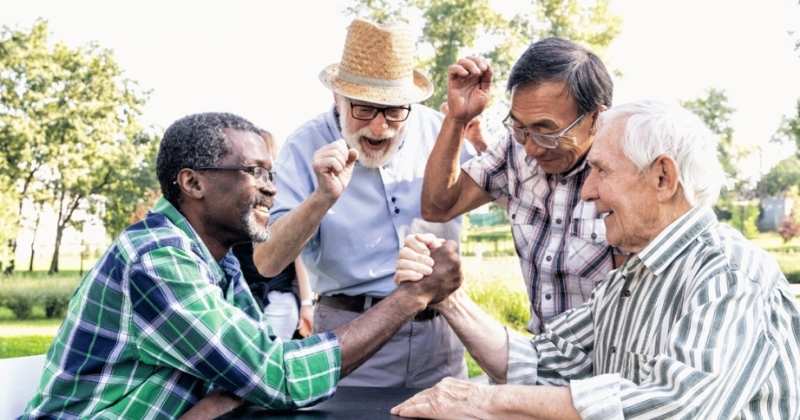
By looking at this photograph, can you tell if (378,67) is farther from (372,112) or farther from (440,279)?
(440,279)

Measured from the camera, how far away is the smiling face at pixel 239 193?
8.06 ft

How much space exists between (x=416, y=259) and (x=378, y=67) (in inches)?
39.9

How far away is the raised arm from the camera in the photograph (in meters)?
2.99

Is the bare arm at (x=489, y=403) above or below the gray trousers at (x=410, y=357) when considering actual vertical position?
above

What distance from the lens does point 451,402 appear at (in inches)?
86.9

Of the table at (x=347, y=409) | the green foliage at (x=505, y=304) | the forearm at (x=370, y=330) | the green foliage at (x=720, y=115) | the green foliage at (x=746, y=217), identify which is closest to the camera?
the table at (x=347, y=409)

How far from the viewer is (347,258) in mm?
3287

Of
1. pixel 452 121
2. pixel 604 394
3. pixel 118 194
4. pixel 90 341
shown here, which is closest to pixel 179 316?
pixel 90 341

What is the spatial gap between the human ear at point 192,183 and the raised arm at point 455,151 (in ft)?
3.04

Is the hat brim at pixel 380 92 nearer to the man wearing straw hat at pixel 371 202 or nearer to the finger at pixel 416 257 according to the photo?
Result: the man wearing straw hat at pixel 371 202

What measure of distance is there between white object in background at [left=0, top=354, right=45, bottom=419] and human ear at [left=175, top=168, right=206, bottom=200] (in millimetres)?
631

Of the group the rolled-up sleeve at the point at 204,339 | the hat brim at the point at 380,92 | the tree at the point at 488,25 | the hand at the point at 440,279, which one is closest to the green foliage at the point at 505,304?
the tree at the point at 488,25

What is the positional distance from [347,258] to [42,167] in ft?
62.7

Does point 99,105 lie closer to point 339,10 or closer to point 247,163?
point 339,10
